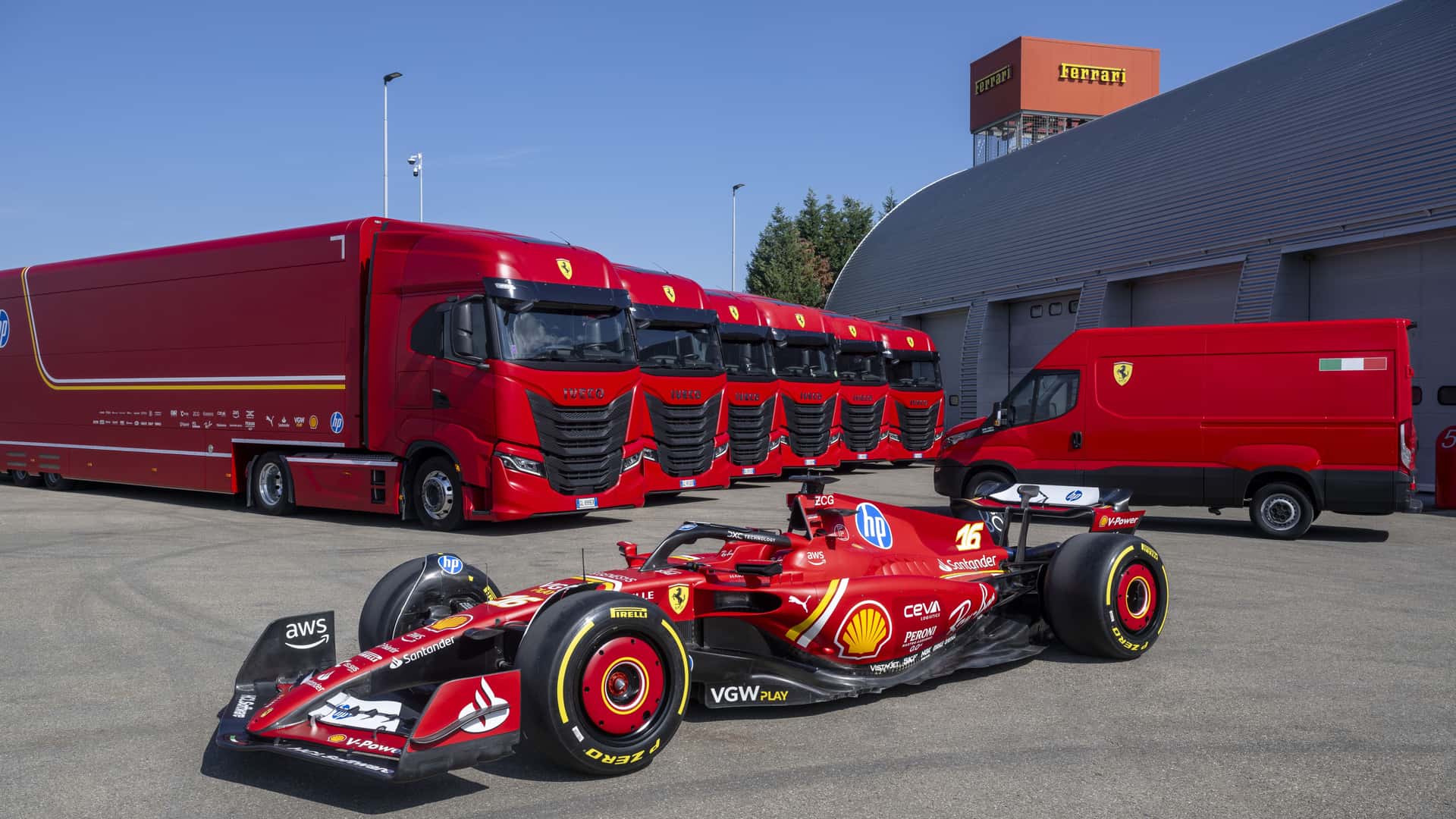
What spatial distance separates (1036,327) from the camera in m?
30.8

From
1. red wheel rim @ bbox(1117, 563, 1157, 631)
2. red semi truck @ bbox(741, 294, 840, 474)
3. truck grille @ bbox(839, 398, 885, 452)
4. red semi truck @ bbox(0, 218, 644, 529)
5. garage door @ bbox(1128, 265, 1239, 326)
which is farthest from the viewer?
garage door @ bbox(1128, 265, 1239, 326)

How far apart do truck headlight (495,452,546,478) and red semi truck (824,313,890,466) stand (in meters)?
10.8

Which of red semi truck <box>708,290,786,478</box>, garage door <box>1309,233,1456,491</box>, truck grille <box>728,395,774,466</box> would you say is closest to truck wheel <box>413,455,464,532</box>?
red semi truck <box>708,290,786,478</box>

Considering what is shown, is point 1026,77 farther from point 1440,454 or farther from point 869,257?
point 1440,454

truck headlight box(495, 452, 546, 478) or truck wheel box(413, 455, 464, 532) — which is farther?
truck wheel box(413, 455, 464, 532)

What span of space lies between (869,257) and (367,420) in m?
29.7

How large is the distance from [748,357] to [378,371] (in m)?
8.36

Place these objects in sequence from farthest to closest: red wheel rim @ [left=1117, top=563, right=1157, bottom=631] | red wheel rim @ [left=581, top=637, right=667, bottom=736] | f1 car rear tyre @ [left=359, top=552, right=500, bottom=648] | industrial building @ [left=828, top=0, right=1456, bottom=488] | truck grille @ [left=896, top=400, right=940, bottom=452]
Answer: truck grille @ [left=896, top=400, right=940, bottom=452]
industrial building @ [left=828, top=0, right=1456, bottom=488]
red wheel rim @ [left=1117, top=563, right=1157, bottom=631]
f1 car rear tyre @ [left=359, top=552, right=500, bottom=648]
red wheel rim @ [left=581, top=637, right=667, bottom=736]

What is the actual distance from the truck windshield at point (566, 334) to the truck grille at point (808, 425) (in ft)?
24.3

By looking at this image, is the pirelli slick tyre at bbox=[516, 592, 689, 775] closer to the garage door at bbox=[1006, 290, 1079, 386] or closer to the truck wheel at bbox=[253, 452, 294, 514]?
the truck wheel at bbox=[253, 452, 294, 514]

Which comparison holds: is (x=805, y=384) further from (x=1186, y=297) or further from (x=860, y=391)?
(x=1186, y=297)

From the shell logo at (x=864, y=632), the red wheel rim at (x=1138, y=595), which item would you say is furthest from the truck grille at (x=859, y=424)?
the shell logo at (x=864, y=632)

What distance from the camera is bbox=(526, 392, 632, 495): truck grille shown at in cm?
1261

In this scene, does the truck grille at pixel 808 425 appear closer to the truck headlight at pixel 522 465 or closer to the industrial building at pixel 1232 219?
the industrial building at pixel 1232 219
